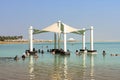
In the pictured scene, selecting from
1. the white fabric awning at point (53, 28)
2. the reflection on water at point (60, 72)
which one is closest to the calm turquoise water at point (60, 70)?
the reflection on water at point (60, 72)

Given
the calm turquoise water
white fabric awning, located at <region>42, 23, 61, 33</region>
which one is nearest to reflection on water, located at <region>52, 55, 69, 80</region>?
the calm turquoise water

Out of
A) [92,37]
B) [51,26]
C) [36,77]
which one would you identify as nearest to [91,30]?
[92,37]

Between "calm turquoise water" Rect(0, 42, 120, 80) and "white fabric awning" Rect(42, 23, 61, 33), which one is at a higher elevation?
"white fabric awning" Rect(42, 23, 61, 33)

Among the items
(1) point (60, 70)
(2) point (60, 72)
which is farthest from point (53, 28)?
(2) point (60, 72)

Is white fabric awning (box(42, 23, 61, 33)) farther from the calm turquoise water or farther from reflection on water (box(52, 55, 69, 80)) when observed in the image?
reflection on water (box(52, 55, 69, 80))

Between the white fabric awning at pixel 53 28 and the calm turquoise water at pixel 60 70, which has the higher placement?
the white fabric awning at pixel 53 28

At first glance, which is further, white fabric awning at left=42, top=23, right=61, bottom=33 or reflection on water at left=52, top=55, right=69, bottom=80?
white fabric awning at left=42, top=23, right=61, bottom=33

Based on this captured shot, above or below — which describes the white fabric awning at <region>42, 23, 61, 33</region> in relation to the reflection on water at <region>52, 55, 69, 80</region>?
above

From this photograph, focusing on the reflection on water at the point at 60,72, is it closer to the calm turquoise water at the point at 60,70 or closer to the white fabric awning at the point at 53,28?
the calm turquoise water at the point at 60,70

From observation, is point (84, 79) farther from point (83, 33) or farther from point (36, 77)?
point (83, 33)

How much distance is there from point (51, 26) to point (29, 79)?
4442 cm

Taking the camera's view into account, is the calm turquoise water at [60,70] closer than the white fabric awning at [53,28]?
Yes

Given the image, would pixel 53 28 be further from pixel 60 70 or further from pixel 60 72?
pixel 60 72

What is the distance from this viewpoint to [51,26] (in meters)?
73.4
